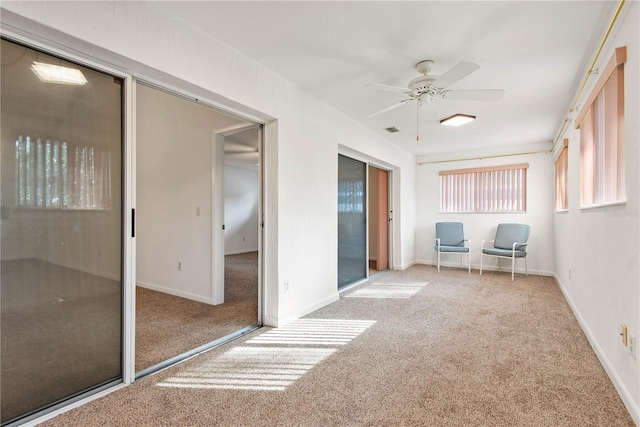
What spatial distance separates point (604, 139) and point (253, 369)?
9.65 feet

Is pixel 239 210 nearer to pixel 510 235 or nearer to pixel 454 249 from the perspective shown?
pixel 454 249

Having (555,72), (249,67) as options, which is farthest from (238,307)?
(555,72)

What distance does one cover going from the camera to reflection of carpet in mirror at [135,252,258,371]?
231cm

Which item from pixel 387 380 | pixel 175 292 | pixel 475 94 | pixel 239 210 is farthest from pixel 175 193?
pixel 239 210

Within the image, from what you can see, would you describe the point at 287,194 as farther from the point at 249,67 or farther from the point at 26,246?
the point at 26,246

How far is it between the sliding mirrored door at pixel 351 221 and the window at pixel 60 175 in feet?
9.04

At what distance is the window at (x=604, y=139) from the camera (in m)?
1.79

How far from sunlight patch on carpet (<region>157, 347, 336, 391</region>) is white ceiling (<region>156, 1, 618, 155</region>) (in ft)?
7.53

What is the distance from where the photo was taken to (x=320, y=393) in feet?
5.74

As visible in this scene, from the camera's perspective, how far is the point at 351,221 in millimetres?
4324

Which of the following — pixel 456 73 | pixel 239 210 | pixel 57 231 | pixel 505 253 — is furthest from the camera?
pixel 239 210

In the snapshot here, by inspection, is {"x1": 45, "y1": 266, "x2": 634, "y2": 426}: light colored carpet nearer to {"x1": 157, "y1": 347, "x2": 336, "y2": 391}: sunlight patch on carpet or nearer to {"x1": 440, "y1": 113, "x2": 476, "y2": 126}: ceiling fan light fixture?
{"x1": 157, "y1": 347, "x2": 336, "y2": 391}: sunlight patch on carpet

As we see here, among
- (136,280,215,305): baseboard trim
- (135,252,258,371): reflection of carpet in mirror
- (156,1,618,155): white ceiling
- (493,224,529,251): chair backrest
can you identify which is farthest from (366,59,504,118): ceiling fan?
(493,224,529,251): chair backrest

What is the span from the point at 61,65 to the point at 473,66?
94.8 inches
